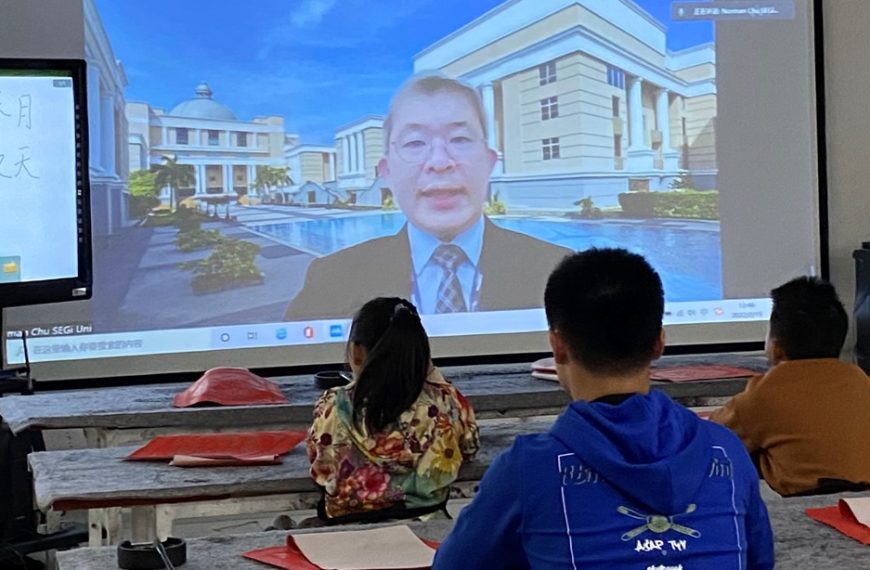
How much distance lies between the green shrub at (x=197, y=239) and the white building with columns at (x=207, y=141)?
147mm

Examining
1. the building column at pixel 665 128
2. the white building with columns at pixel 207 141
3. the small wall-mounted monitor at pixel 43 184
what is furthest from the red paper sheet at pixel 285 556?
the building column at pixel 665 128

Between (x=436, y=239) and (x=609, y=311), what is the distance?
2.78 m

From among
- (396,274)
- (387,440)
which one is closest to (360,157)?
(396,274)

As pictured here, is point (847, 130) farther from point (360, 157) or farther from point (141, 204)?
point (141, 204)

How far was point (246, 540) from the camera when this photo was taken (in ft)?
6.15

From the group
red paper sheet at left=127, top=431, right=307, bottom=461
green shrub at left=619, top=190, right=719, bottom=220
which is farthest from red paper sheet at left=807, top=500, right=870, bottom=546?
green shrub at left=619, top=190, right=719, bottom=220

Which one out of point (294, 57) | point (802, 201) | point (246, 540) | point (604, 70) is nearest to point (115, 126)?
point (294, 57)

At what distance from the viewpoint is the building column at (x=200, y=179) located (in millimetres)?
4012

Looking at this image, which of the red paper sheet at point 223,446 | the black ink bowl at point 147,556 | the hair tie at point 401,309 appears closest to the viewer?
the black ink bowl at point 147,556

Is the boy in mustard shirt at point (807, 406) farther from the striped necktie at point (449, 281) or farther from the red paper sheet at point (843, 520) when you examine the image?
the striped necktie at point (449, 281)

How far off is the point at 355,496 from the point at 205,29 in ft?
7.02

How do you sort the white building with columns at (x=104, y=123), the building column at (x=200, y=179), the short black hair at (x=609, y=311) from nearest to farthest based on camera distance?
the short black hair at (x=609, y=311), the white building with columns at (x=104, y=123), the building column at (x=200, y=179)

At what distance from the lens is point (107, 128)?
3.90m

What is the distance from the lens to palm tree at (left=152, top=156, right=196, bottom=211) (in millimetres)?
3975
